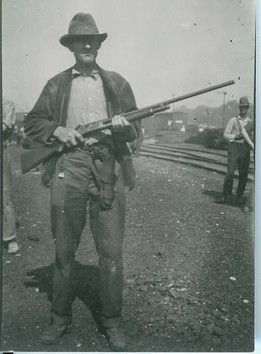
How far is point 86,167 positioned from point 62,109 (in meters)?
0.46

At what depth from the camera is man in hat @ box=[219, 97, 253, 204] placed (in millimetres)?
3434

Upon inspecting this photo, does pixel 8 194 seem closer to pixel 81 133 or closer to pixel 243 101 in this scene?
pixel 81 133

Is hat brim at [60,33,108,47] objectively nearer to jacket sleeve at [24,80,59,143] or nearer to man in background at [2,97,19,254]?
jacket sleeve at [24,80,59,143]

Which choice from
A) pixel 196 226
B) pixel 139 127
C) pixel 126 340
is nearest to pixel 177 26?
pixel 139 127

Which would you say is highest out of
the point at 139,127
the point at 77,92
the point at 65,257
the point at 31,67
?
the point at 31,67

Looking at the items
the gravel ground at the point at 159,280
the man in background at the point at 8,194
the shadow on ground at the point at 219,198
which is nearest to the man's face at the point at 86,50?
the man in background at the point at 8,194

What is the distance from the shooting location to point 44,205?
349 cm

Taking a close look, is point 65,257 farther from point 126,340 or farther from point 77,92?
point 77,92

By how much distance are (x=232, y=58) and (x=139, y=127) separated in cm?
112

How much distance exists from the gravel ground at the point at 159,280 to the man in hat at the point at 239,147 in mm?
126

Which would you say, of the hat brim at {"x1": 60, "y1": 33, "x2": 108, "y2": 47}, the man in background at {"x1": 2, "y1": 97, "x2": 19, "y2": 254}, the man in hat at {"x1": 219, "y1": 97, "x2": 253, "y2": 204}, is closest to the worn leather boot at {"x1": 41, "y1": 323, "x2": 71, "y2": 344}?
the man in background at {"x1": 2, "y1": 97, "x2": 19, "y2": 254}

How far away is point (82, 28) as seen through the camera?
2.85m

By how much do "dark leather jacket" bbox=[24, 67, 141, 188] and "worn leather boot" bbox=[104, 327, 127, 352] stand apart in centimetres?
119

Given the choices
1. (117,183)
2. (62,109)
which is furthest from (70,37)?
(117,183)
